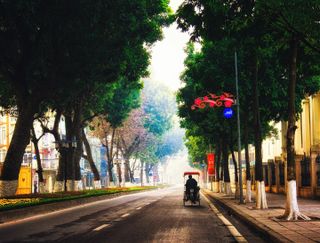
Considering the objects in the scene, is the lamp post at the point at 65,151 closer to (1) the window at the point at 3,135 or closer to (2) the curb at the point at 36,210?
(2) the curb at the point at 36,210

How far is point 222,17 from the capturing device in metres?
16.4

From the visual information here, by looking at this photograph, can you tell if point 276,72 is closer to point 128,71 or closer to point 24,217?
point 128,71

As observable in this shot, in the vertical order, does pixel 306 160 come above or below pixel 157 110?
below

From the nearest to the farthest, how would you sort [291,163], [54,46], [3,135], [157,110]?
1. [291,163]
2. [54,46]
3. [3,135]
4. [157,110]

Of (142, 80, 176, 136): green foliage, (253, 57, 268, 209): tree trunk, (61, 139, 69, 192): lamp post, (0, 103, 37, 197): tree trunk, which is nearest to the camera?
(253, 57, 268, 209): tree trunk

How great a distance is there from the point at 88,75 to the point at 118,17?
336 cm

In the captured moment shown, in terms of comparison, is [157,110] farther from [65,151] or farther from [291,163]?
[291,163]

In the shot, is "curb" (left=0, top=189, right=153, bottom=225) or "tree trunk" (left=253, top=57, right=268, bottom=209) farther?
"tree trunk" (left=253, top=57, right=268, bottom=209)

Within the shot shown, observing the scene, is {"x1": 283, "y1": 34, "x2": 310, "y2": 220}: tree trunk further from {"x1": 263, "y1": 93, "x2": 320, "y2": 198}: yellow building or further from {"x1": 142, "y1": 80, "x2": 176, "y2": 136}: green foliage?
{"x1": 142, "y1": 80, "x2": 176, "y2": 136}: green foliage

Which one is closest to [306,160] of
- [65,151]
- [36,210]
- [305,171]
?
[305,171]

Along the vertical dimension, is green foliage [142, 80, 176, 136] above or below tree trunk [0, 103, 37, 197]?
above

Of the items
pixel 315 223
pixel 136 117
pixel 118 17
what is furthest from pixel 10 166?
pixel 136 117

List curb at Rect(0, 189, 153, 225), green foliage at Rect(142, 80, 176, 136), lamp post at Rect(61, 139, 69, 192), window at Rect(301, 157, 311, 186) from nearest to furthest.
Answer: curb at Rect(0, 189, 153, 225), window at Rect(301, 157, 311, 186), lamp post at Rect(61, 139, 69, 192), green foliage at Rect(142, 80, 176, 136)

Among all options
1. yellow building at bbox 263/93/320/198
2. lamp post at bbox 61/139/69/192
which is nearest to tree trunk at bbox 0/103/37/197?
lamp post at bbox 61/139/69/192
